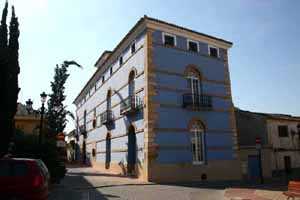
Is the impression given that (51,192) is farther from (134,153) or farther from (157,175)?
(134,153)

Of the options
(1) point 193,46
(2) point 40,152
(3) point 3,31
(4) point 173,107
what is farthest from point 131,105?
(3) point 3,31

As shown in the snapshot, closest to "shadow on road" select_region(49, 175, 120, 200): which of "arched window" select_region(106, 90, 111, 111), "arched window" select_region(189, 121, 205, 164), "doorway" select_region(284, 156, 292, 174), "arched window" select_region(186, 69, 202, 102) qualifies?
"arched window" select_region(189, 121, 205, 164)

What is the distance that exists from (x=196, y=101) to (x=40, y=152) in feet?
36.6

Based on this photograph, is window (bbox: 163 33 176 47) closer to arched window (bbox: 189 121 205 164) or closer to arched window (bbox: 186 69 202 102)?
arched window (bbox: 186 69 202 102)

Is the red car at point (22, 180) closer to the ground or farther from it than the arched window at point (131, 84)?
closer to the ground

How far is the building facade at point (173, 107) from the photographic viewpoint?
19984 millimetres

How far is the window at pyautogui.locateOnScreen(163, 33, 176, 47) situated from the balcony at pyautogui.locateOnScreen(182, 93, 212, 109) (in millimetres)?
3839

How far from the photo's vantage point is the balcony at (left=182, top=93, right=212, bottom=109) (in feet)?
69.7

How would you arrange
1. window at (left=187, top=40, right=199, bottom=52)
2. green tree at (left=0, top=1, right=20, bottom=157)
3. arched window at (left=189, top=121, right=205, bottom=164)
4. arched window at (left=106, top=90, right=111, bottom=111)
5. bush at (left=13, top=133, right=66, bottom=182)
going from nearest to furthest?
bush at (left=13, top=133, right=66, bottom=182) < green tree at (left=0, top=1, right=20, bottom=157) < arched window at (left=189, top=121, right=205, bottom=164) < window at (left=187, top=40, right=199, bottom=52) < arched window at (left=106, top=90, right=111, bottom=111)

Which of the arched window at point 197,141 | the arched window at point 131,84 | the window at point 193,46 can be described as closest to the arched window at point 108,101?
the arched window at point 131,84

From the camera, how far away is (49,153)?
15.9 metres

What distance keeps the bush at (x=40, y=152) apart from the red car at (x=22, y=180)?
632 cm

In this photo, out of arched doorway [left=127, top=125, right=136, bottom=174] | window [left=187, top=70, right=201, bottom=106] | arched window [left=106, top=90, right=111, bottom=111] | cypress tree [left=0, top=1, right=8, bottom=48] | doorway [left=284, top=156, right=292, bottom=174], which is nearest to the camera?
cypress tree [left=0, top=1, right=8, bottom=48]

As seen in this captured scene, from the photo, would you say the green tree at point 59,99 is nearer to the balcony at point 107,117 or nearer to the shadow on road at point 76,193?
the balcony at point 107,117
